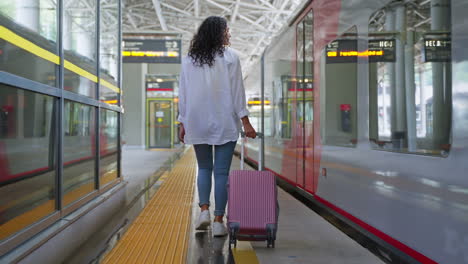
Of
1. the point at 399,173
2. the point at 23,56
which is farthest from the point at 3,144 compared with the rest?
the point at 399,173

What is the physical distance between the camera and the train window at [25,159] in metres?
2.28

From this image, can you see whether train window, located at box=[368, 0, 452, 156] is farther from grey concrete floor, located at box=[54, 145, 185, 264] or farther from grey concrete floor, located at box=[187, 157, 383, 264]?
grey concrete floor, located at box=[54, 145, 185, 264]

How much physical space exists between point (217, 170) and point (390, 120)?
1.28 meters

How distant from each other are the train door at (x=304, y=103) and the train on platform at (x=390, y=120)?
1 centimetres

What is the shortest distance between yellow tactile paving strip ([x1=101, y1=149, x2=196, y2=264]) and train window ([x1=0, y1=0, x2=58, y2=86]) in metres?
1.19

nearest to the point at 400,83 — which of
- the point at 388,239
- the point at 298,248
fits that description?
the point at 388,239

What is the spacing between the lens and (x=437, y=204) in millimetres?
2236

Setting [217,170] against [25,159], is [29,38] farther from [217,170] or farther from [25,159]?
[217,170]

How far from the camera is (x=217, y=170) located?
3.09 m

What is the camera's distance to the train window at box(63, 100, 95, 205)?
10.2ft

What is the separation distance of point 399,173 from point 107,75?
3.29m

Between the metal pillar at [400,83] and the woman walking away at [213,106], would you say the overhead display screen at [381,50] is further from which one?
the woman walking away at [213,106]

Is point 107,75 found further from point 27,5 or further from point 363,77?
point 363,77

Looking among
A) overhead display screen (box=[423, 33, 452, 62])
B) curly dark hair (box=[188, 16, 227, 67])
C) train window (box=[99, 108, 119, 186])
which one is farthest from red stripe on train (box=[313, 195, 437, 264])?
train window (box=[99, 108, 119, 186])
